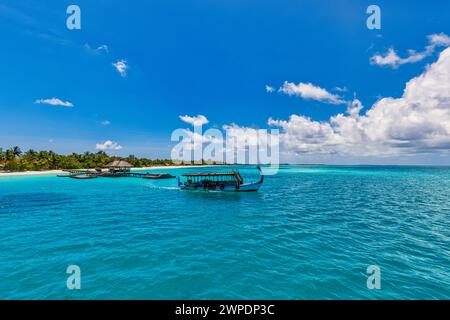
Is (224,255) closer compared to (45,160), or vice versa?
(224,255)

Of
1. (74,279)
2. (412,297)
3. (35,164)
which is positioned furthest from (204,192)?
(35,164)

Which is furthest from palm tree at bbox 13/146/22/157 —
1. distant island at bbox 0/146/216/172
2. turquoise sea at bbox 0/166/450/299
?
turquoise sea at bbox 0/166/450/299

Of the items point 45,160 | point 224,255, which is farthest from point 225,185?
point 45,160

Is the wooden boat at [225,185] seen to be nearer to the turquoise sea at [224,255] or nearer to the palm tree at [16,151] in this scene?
the turquoise sea at [224,255]

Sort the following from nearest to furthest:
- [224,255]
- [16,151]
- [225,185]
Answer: [224,255], [225,185], [16,151]

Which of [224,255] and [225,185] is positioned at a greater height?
[225,185]

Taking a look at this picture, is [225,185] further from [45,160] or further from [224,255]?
[45,160]

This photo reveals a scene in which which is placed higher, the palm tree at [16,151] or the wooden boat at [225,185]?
the palm tree at [16,151]

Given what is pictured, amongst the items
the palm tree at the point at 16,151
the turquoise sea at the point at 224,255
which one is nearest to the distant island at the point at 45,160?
the palm tree at the point at 16,151

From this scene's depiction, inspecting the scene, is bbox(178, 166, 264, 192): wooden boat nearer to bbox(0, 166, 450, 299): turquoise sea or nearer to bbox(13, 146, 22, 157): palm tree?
bbox(0, 166, 450, 299): turquoise sea

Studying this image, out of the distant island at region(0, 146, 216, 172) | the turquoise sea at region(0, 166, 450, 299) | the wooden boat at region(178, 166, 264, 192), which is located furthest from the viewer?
the distant island at region(0, 146, 216, 172)
